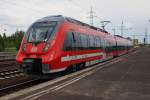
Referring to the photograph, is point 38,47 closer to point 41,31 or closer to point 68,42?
point 41,31

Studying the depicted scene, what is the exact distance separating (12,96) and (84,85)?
3.06 m

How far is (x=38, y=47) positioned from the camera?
1330cm

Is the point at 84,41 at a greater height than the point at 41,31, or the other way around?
the point at 41,31

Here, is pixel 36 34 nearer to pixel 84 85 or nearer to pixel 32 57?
pixel 32 57

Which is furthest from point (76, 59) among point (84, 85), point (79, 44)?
point (84, 85)

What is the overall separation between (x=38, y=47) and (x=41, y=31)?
115 centimetres

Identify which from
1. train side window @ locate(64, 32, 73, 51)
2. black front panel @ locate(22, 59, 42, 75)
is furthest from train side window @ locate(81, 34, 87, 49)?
black front panel @ locate(22, 59, 42, 75)

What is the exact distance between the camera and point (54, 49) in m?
13.1

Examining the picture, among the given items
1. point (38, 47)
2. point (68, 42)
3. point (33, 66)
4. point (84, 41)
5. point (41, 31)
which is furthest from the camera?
point (84, 41)

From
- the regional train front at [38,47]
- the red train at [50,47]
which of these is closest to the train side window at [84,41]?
the red train at [50,47]

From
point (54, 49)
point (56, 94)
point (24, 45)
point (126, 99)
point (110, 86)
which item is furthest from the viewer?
point (24, 45)

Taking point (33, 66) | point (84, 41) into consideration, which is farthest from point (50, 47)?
point (84, 41)

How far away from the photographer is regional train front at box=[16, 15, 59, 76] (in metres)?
12.9

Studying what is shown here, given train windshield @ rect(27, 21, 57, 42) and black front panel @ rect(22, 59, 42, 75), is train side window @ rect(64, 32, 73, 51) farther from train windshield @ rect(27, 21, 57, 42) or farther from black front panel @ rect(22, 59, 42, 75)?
black front panel @ rect(22, 59, 42, 75)
